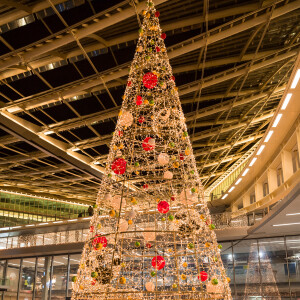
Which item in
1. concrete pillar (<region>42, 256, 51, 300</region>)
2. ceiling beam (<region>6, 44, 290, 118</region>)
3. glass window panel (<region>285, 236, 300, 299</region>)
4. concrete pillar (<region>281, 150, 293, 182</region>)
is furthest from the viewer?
concrete pillar (<region>42, 256, 51, 300</region>)

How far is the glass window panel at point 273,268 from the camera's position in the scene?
14.5 metres

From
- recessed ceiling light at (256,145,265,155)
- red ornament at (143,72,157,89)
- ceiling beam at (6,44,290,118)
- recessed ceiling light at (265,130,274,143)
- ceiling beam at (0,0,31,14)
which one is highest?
ceiling beam at (6,44,290,118)

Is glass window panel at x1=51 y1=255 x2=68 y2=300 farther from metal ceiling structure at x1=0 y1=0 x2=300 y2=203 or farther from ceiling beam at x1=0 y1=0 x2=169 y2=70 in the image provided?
ceiling beam at x1=0 y1=0 x2=169 y2=70

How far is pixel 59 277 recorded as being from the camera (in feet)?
63.9

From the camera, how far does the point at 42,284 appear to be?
65.4 ft

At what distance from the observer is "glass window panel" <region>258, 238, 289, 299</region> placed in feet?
47.4

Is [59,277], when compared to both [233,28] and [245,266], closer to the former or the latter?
[245,266]

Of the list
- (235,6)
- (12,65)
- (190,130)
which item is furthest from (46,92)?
(190,130)

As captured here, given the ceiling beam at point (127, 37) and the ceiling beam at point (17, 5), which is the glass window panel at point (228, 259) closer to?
the ceiling beam at point (127, 37)

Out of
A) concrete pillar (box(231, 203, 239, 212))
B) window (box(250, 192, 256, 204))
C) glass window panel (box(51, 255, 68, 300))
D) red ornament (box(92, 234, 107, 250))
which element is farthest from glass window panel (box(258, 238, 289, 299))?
red ornament (box(92, 234, 107, 250))

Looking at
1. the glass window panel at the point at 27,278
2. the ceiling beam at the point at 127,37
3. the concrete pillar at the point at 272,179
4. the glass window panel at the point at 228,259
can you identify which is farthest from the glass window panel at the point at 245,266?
the glass window panel at the point at 27,278

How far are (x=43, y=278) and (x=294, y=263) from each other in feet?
42.4

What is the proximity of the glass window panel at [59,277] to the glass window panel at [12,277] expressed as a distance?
251cm

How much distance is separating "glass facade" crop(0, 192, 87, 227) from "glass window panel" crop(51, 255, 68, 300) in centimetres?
1243
